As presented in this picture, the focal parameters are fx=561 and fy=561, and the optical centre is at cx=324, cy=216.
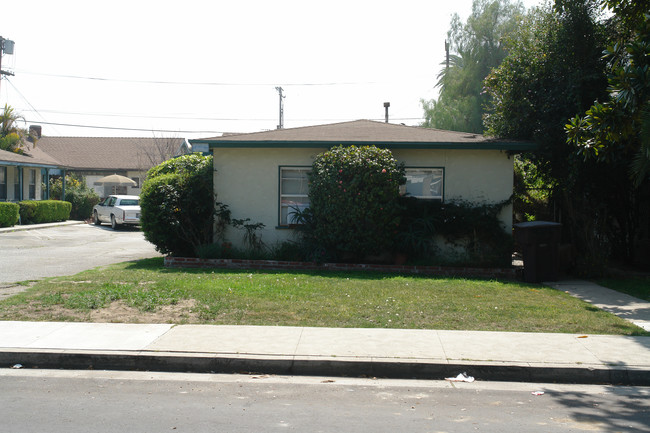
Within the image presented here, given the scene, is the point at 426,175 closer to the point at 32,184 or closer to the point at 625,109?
the point at 625,109

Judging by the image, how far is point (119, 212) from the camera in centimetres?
2783

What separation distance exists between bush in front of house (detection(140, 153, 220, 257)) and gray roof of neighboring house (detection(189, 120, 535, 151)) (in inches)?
44.0

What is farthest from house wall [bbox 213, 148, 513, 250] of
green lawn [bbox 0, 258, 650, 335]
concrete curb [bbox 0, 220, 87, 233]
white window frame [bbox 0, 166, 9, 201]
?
white window frame [bbox 0, 166, 9, 201]

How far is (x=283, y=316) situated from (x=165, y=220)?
21.8ft

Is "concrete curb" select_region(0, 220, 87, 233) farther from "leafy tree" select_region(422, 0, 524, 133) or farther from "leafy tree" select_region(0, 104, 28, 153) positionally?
"leafy tree" select_region(422, 0, 524, 133)

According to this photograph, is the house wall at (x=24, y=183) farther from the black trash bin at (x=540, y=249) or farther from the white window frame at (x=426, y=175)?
the black trash bin at (x=540, y=249)

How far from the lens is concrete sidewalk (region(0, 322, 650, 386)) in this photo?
641cm

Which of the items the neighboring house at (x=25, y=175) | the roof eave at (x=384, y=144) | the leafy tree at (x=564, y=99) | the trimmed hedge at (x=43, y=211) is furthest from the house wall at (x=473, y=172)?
the neighboring house at (x=25, y=175)

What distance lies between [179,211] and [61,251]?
570 cm

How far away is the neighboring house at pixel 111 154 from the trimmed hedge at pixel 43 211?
866cm

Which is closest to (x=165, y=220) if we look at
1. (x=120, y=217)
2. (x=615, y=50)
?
(x=615, y=50)

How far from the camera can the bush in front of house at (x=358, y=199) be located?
1291 cm

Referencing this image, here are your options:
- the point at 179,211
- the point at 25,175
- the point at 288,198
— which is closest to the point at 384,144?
the point at 288,198

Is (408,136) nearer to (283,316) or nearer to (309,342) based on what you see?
(283,316)
